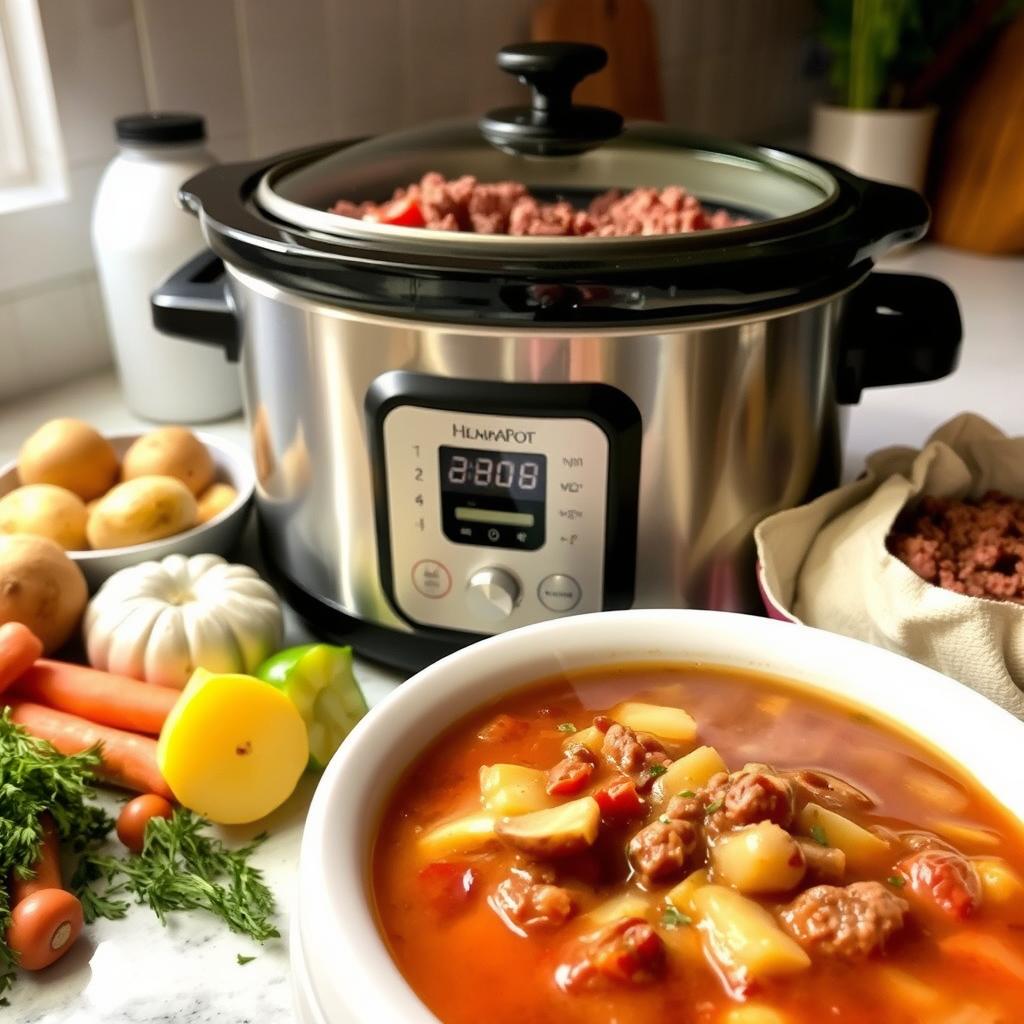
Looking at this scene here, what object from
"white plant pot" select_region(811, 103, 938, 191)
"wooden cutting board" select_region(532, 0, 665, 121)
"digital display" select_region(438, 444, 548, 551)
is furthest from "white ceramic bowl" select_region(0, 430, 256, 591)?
"white plant pot" select_region(811, 103, 938, 191)

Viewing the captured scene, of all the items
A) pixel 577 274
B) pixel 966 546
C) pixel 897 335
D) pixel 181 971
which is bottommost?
pixel 181 971

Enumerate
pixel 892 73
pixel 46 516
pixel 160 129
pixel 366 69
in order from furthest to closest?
pixel 892 73
pixel 366 69
pixel 160 129
pixel 46 516

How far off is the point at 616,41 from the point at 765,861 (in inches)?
59.1

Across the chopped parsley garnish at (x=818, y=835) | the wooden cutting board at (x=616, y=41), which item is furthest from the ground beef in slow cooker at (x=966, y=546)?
the wooden cutting board at (x=616, y=41)

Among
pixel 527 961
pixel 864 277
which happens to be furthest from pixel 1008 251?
pixel 527 961

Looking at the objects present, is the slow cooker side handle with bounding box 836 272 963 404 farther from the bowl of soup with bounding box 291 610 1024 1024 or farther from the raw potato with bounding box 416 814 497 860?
the raw potato with bounding box 416 814 497 860

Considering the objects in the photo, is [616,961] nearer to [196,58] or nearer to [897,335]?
[897,335]

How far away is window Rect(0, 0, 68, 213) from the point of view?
1.19 metres

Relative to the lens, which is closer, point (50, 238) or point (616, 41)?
point (50, 238)

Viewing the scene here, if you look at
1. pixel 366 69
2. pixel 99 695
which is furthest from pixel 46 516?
pixel 366 69

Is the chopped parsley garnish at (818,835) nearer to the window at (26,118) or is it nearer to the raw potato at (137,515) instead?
the raw potato at (137,515)

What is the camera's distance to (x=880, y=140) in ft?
5.84

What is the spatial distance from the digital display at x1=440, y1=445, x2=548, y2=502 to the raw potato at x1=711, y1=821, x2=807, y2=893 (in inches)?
12.1

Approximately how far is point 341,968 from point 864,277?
613mm
